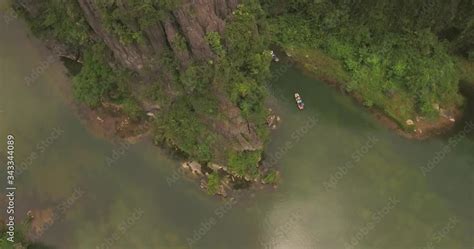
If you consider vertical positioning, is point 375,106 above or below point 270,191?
above

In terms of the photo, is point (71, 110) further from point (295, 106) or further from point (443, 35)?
point (443, 35)

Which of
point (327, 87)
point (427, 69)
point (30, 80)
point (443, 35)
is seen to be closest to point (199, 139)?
point (327, 87)

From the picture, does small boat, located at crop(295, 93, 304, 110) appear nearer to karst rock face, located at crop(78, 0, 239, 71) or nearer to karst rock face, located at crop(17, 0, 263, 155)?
karst rock face, located at crop(17, 0, 263, 155)

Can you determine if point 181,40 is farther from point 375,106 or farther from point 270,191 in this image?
point 375,106

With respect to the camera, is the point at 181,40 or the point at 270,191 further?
the point at 270,191

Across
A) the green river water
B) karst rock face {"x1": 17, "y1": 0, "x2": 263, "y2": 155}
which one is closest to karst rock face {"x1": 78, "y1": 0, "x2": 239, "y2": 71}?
karst rock face {"x1": 17, "y1": 0, "x2": 263, "y2": 155}

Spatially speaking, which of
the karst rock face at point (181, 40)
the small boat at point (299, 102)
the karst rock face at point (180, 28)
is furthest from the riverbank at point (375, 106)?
the karst rock face at point (180, 28)

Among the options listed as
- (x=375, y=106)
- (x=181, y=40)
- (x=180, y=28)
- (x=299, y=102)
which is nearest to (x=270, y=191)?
(x=299, y=102)
